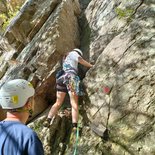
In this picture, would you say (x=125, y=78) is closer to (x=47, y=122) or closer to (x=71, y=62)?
(x=71, y=62)

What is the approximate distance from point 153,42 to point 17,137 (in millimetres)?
4408

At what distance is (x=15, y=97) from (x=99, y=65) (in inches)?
163

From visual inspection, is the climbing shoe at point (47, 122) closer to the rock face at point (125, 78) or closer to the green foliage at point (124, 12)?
the rock face at point (125, 78)

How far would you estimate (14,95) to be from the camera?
2.82 m

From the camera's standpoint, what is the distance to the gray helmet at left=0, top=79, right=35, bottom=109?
281 centimetres

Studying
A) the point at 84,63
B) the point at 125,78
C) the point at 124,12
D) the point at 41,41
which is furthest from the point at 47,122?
the point at 124,12

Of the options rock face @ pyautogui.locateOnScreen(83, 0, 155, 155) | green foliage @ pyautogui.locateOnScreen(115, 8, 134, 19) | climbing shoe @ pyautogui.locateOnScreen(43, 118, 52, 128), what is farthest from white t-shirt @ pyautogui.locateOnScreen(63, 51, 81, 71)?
green foliage @ pyautogui.locateOnScreen(115, 8, 134, 19)

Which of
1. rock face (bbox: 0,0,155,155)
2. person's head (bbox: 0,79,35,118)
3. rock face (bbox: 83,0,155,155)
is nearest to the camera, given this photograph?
person's head (bbox: 0,79,35,118)

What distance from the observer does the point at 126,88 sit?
5926 mm

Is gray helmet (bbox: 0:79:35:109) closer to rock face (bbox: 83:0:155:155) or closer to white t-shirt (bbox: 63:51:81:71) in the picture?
rock face (bbox: 83:0:155:155)

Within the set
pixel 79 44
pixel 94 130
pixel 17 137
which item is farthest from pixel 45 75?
pixel 17 137

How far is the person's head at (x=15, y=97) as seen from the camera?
9.23ft

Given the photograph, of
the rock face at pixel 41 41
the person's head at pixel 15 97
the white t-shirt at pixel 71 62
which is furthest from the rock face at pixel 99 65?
the person's head at pixel 15 97

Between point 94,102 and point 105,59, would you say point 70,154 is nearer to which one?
point 94,102
